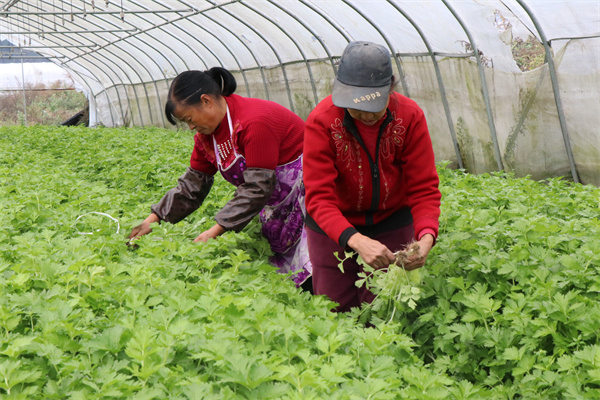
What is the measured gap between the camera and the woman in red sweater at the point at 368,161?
297 cm

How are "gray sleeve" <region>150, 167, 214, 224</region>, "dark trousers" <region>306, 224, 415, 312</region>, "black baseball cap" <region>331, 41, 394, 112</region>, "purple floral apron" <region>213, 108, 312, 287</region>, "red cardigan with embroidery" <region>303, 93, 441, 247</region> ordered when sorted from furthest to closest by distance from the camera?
"gray sleeve" <region>150, 167, 214, 224</region> → "purple floral apron" <region>213, 108, 312, 287</region> → "dark trousers" <region>306, 224, 415, 312</region> → "red cardigan with embroidery" <region>303, 93, 441, 247</region> → "black baseball cap" <region>331, 41, 394, 112</region>

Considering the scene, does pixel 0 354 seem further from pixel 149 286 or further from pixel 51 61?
pixel 51 61

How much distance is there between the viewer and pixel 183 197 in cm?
426

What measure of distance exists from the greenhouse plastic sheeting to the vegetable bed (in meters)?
3.54

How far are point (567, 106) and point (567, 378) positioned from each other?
20.5 ft

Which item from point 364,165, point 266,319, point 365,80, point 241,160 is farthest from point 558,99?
point 266,319

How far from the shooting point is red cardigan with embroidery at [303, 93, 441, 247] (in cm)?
316

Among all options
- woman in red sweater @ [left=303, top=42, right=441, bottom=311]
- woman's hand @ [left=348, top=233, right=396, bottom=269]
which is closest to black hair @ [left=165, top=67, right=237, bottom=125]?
woman in red sweater @ [left=303, top=42, right=441, bottom=311]

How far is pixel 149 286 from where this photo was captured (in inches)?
111

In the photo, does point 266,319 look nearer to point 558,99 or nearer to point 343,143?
point 343,143

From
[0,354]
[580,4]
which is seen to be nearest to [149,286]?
[0,354]

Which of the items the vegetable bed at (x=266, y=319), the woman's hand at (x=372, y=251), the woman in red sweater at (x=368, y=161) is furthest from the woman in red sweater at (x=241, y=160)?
the woman's hand at (x=372, y=251)

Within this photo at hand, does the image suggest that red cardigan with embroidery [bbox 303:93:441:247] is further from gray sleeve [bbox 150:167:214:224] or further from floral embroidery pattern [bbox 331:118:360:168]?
gray sleeve [bbox 150:167:214:224]

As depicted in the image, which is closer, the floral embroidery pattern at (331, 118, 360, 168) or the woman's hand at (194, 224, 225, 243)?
the floral embroidery pattern at (331, 118, 360, 168)
